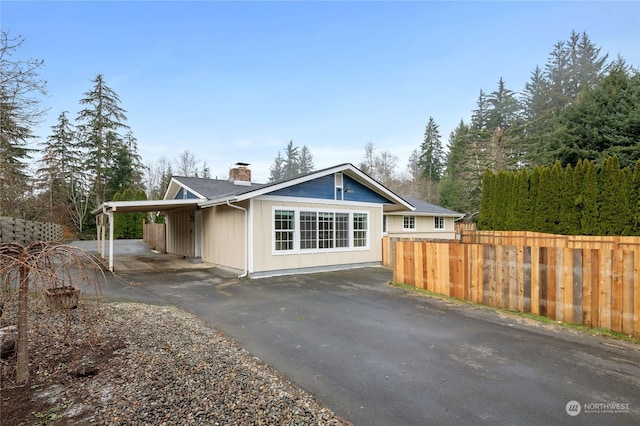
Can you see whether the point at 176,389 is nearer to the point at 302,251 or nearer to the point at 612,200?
the point at 302,251

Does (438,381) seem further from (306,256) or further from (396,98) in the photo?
(396,98)

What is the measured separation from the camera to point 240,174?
15.9 m

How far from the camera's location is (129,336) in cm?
437

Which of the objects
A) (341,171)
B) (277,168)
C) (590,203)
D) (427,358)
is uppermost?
(277,168)

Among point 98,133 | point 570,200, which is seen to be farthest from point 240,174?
point 98,133

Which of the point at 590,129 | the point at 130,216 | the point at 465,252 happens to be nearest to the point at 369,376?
the point at 465,252

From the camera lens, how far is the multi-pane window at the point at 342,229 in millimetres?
12078

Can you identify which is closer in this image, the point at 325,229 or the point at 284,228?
the point at 284,228

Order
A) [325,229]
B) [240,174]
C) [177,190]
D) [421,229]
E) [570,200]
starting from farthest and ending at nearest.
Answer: [421,229]
[177,190]
[240,174]
[570,200]
[325,229]

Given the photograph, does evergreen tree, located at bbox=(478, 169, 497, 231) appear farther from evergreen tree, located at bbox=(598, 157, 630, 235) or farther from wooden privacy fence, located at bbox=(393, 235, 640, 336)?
wooden privacy fence, located at bbox=(393, 235, 640, 336)

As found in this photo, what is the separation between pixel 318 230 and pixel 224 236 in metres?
3.43

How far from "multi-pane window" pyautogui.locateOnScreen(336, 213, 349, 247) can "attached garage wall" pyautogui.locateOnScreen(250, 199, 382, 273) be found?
0.24m

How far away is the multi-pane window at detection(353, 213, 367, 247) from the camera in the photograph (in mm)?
12602

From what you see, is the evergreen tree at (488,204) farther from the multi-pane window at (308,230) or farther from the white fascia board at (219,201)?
the white fascia board at (219,201)
